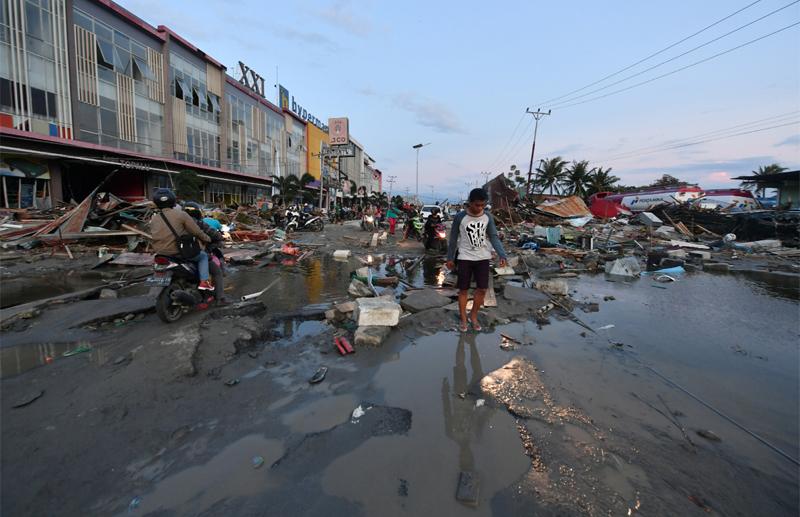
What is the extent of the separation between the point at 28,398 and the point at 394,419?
2893mm

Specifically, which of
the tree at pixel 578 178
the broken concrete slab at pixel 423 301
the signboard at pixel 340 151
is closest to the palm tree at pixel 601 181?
the tree at pixel 578 178

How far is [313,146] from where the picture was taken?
5091cm

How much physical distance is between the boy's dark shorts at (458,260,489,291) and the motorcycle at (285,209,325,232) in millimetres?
15807

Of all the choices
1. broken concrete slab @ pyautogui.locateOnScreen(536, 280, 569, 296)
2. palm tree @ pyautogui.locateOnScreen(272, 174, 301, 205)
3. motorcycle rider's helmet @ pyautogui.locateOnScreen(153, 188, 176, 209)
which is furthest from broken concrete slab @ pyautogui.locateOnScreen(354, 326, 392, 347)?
palm tree @ pyautogui.locateOnScreen(272, 174, 301, 205)

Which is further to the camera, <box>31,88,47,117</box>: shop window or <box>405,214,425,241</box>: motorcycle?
<box>31,88,47,117</box>: shop window

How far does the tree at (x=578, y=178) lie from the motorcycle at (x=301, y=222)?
38.0 metres

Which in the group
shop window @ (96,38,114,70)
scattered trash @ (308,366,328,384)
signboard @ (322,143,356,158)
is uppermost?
shop window @ (96,38,114,70)

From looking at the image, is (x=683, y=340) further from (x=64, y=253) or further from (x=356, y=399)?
(x=64, y=253)

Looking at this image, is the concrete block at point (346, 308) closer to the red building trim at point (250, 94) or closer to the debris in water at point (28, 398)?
the debris in water at point (28, 398)

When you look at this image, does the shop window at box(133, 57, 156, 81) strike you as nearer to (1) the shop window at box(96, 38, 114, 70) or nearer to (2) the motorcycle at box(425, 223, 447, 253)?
(1) the shop window at box(96, 38, 114, 70)

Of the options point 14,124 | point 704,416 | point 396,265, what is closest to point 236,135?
point 14,124

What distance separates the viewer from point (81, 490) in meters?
1.96

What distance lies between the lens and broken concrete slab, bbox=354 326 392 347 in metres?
4.03

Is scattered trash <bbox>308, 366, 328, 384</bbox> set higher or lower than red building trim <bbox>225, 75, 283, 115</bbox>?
lower
